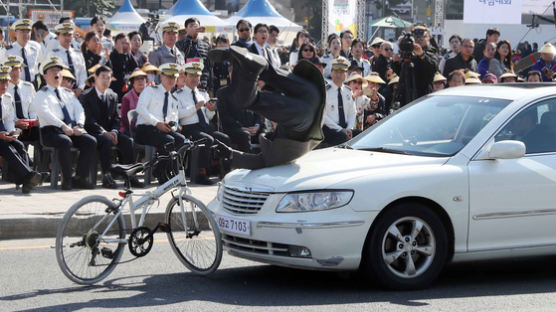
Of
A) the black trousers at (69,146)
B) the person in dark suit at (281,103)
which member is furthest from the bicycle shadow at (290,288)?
the black trousers at (69,146)

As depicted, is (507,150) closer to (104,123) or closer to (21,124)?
(104,123)

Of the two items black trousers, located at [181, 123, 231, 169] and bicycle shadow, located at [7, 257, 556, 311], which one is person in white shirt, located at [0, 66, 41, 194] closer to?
black trousers, located at [181, 123, 231, 169]

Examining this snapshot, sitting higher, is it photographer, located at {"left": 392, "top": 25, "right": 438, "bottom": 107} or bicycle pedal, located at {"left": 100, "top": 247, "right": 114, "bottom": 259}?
photographer, located at {"left": 392, "top": 25, "right": 438, "bottom": 107}

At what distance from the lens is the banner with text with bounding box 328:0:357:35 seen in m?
21.2

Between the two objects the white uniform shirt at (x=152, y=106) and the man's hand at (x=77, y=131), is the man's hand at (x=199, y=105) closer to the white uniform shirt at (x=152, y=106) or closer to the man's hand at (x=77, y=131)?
the white uniform shirt at (x=152, y=106)

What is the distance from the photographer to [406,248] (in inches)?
275

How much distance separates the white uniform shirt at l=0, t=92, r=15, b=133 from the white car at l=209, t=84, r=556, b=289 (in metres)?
5.42

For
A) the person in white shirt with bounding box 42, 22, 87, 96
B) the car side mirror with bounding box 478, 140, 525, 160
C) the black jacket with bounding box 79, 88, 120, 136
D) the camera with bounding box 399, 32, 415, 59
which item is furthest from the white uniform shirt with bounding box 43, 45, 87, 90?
the car side mirror with bounding box 478, 140, 525, 160

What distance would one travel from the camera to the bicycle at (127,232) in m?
7.31

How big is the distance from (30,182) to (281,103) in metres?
5.24

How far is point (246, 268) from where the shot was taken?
26.5 ft

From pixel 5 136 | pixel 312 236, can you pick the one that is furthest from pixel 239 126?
pixel 312 236

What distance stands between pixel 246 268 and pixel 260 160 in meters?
1.05

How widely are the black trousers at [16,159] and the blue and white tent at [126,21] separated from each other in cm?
2376
